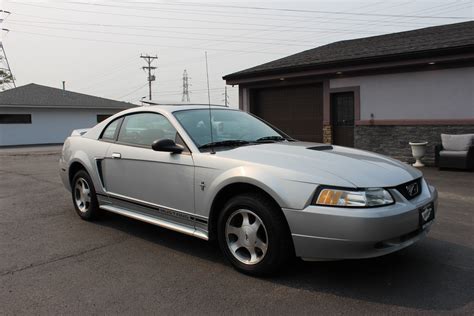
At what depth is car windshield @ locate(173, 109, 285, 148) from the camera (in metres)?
4.32

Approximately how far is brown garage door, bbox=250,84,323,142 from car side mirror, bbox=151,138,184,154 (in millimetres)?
11180

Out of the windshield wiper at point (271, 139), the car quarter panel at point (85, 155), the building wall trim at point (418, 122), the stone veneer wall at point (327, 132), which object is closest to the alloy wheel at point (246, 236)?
the windshield wiper at point (271, 139)

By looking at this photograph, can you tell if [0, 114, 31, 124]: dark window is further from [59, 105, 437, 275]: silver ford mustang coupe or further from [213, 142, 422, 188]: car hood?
[213, 142, 422, 188]: car hood

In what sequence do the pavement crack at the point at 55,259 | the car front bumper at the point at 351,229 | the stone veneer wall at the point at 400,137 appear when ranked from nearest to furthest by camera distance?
the car front bumper at the point at 351,229 < the pavement crack at the point at 55,259 < the stone veneer wall at the point at 400,137

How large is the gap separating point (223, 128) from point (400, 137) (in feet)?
31.1

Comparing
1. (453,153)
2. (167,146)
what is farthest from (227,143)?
(453,153)

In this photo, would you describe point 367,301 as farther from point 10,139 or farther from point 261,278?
point 10,139

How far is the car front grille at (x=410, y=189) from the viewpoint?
3.46 meters

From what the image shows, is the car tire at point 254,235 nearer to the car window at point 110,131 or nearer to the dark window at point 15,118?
the car window at point 110,131

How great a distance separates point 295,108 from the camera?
1538 cm

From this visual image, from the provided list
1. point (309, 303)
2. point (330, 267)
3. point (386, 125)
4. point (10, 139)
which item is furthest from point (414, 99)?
point (10, 139)

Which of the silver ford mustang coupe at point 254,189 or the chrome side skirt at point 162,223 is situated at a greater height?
the silver ford mustang coupe at point 254,189

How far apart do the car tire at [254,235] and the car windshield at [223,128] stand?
2.65 feet

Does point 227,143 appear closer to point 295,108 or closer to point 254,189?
point 254,189
